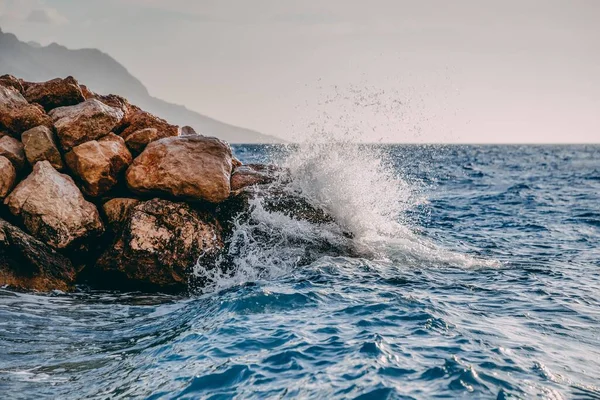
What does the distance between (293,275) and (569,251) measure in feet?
26.7

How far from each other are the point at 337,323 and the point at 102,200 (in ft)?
20.3

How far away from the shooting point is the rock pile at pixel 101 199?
9805mm

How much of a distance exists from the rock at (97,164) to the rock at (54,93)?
195 cm

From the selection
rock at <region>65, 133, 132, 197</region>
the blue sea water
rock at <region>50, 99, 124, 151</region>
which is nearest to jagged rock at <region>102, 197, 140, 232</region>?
rock at <region>65, 133, 132, 197</region>

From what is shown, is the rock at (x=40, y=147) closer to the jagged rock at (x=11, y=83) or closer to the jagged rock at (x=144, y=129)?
the jagged rock at (x=144, y=129)

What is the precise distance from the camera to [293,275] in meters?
10.4

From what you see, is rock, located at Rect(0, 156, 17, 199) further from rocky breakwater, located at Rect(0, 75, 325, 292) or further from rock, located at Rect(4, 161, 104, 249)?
rock, located at Rect(4, 161, 104, 249)

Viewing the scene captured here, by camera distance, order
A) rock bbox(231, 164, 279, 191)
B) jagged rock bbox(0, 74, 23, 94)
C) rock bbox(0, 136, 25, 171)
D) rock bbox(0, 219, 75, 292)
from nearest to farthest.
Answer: rock bbox(0, 219, 75, 292) → rock bbox(0, 136, 25, 171) → jagged rock bbox(0, 74, 23, 94) → rock bbox(231, 164, 279, 191)

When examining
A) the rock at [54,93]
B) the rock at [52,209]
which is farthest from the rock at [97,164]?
the rock at [54,93]

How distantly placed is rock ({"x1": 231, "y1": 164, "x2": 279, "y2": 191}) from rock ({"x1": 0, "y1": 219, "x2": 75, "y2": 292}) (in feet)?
13.9

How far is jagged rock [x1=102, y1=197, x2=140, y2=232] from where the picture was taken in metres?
10.7

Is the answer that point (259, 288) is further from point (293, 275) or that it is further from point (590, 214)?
point (590, 214)

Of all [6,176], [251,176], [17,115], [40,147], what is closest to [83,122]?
[40,147]

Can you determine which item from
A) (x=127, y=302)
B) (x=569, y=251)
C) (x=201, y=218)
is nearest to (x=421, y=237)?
(x=569, y=251)
